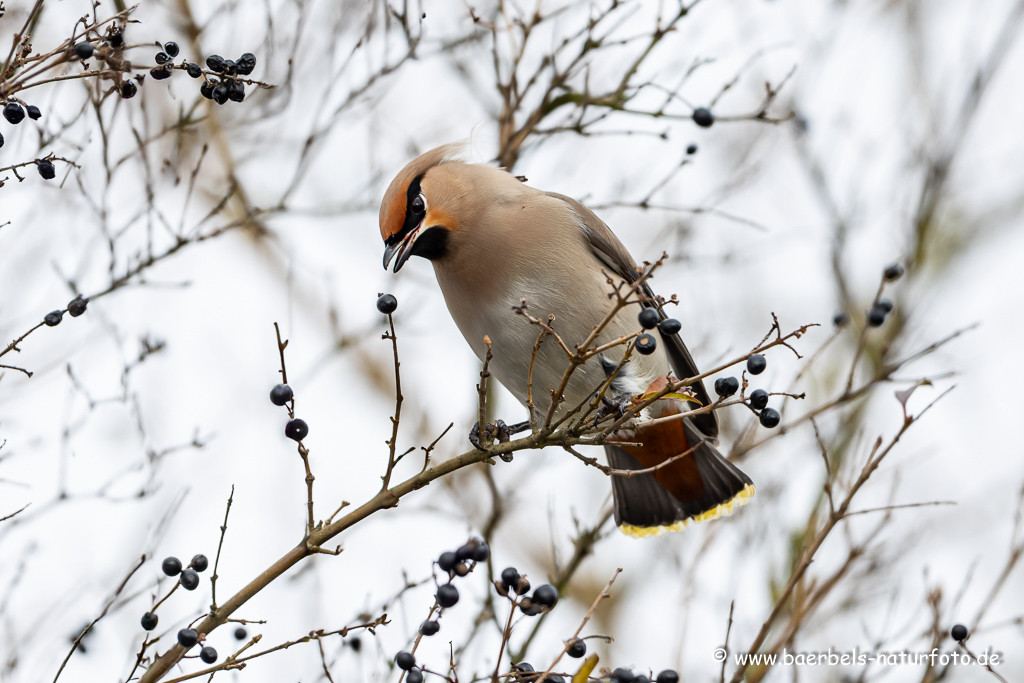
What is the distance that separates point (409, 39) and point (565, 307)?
1464mm

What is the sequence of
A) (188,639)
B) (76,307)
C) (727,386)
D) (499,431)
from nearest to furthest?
(188,639) → (727,386) → (76,307) → (499,431)

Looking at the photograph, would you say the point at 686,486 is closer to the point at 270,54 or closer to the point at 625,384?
the point at 625,384

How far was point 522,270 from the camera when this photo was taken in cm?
497

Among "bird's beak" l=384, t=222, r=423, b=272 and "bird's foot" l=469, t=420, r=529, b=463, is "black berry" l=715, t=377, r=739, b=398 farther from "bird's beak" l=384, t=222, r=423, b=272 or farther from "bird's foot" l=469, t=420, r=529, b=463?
"bird's beak" l=384, t=222, r=423, b=272

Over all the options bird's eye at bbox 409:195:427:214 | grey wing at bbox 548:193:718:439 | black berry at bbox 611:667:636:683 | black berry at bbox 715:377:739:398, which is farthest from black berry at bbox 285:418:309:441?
grey wing at bbox 548:193:718:439

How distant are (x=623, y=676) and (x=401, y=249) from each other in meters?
2.25

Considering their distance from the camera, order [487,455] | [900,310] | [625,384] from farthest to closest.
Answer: [900,310]
[625,384]
[487,455]

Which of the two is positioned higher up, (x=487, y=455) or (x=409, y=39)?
(x=409, y=39)

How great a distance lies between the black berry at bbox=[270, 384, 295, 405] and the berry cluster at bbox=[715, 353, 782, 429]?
1.42 m

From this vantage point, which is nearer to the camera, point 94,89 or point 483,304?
point 94,89

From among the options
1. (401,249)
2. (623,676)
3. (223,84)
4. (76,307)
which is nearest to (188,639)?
(623,676)

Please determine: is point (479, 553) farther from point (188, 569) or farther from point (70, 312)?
point (70, 312)

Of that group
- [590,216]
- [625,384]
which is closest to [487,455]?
[625,384]

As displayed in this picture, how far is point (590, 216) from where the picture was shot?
5.55 meters
